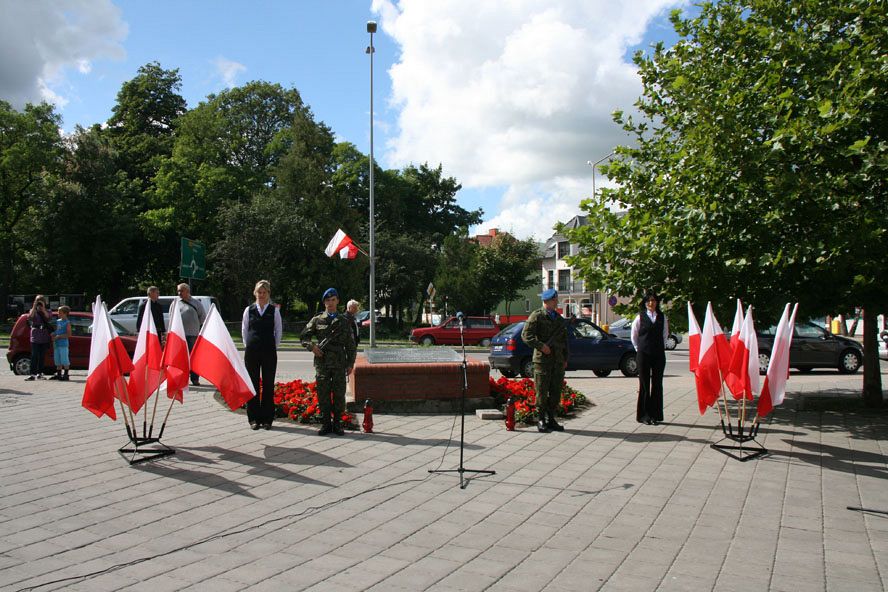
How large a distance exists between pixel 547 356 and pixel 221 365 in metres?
4.10

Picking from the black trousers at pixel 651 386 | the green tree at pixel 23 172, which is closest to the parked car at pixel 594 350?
the black trousers at pixel 651 386

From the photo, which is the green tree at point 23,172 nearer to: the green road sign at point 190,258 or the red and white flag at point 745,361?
the green road sign at point 190,258

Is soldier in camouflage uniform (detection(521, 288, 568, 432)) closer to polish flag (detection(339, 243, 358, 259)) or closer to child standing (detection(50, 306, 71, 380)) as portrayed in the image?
child standing (detection(50, 306, 71, 380))

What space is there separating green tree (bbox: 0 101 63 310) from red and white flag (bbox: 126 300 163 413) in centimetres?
3914

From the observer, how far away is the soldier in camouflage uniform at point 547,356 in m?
9.12

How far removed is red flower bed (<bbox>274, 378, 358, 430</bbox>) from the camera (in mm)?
9309

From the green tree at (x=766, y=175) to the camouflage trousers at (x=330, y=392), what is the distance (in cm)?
450

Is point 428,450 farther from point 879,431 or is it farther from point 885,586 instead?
point 879,431

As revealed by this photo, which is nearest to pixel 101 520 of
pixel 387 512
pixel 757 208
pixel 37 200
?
pixel 387 512

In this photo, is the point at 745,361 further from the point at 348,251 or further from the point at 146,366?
the point at 348,251

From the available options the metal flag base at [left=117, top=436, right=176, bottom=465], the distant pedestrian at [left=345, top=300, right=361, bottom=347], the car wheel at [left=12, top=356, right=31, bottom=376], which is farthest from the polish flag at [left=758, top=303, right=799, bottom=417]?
the car wheel at [left=12, top=356, right=31, bottom=376]

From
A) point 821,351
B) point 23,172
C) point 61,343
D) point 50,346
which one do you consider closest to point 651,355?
point 61,343

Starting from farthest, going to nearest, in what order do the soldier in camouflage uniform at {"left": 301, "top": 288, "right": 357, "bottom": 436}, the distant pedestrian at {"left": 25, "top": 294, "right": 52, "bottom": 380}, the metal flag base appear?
the distant pedestrian at {"left": 25, "top": 294, "right": 52, "bottom": 380} < the soldier in camouflage uniform at {"left": 301, "top": 288, "right": 357, "bottom": 436} < the metal flag base

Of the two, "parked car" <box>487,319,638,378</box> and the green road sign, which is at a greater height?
the green road sign
